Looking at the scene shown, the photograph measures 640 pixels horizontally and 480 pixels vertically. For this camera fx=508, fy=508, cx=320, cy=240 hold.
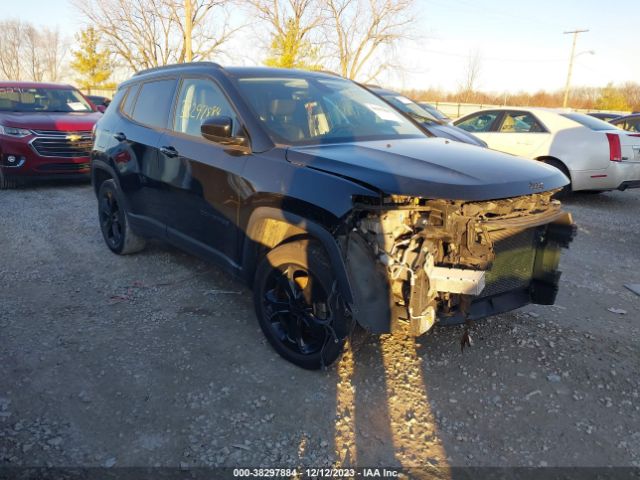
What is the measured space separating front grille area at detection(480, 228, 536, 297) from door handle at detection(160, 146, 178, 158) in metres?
2.46

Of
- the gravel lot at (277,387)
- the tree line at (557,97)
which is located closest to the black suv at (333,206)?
the gravel lot at (277,387)

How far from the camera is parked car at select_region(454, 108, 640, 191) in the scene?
7879 mm

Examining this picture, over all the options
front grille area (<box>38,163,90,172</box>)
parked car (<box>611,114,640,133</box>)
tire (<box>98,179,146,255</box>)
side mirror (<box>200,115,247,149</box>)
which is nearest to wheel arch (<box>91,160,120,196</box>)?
tire (<box>98,179,146,255</box>)

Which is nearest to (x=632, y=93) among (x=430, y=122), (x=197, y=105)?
(x=430, y=122)

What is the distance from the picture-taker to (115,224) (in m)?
5.34

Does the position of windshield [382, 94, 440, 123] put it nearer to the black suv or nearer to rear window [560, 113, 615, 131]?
rear window [560, 113, 615, 131]

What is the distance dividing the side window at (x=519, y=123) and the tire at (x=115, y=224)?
6.75 metres

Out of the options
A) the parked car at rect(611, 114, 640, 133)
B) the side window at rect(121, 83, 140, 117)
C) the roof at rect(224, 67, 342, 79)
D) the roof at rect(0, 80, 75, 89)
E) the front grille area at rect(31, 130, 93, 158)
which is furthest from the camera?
the parked car at rect(611, 114, 640, 133)

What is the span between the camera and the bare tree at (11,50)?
53.4 metres

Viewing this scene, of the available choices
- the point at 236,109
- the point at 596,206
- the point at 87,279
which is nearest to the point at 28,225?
the point at 87,279

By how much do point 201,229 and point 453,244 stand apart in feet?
6.43

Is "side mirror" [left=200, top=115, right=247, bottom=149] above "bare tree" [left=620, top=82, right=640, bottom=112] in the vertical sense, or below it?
below

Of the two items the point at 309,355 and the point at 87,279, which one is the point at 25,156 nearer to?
the point at 87,279

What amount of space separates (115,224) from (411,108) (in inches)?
221
